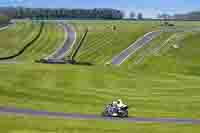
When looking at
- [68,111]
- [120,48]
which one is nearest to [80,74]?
[68,111]

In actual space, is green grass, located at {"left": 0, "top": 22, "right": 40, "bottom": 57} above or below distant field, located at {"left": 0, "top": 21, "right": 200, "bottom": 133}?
above

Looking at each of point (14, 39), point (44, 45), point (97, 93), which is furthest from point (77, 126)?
point (14, 39)

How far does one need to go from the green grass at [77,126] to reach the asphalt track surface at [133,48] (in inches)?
3299

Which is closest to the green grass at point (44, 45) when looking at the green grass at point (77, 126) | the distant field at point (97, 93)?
the distant field at point (97, 93)

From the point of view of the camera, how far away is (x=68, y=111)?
60.8 meters

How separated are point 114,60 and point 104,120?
290ft

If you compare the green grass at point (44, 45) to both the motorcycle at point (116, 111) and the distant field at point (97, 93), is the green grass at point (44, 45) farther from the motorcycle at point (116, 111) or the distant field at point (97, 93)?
the motorcycle at point (116, 111)

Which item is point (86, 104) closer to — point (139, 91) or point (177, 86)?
point (139, 91)

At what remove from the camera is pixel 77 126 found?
49.1 meters

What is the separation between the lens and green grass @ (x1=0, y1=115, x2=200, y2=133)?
46.9 metres

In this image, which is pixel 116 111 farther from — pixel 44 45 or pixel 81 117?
pixel 44 45

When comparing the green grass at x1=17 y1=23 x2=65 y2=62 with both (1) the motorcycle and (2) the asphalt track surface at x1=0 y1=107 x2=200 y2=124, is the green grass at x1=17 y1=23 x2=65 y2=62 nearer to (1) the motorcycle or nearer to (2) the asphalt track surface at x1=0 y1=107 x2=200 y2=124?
(2) the asphalt track surface at x1=0 y1=107 x2=200 y2=124

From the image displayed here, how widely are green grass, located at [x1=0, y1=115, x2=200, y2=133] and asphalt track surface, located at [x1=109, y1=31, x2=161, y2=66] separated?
275ft

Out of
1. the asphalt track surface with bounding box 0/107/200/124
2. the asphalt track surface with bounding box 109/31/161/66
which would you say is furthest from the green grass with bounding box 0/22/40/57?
the asphalt track surface with bounding box 0/107/200/124
